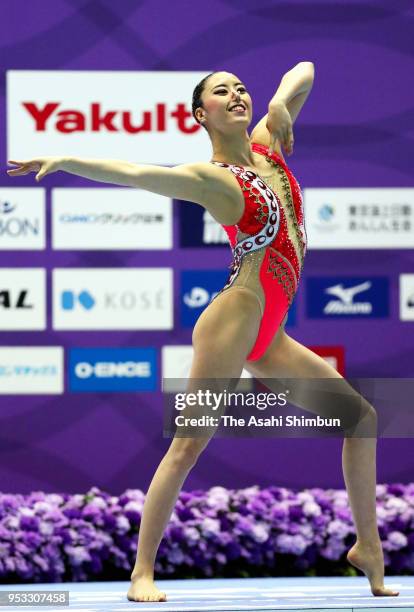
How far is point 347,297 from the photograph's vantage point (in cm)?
684

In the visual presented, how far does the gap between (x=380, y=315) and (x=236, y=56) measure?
1678 mm

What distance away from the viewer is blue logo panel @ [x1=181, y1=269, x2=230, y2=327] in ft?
22.2

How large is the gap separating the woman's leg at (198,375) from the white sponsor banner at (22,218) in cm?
248

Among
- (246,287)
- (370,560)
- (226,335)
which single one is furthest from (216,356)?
(370,560)

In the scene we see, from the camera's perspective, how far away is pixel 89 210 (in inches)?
265

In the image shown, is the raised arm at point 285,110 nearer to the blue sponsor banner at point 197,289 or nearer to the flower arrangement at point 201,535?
the blue sponsor banner at point 197,289

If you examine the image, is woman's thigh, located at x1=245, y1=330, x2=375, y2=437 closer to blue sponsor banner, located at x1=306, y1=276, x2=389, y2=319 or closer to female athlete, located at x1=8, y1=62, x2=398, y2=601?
female athlete, located at x1=8, y1=62, x2=398, y2=601

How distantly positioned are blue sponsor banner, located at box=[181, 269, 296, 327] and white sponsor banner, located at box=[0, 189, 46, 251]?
84 centimetres

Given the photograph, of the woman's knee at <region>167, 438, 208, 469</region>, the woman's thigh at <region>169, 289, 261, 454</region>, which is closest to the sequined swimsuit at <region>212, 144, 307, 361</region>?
the woman's thigh at <region>169, 289, 261, 454</region>

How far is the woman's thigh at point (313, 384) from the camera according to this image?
458 centimetres

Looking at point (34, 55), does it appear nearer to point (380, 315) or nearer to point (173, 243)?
point (173, 243)

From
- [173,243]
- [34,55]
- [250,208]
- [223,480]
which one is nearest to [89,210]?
[173,243]

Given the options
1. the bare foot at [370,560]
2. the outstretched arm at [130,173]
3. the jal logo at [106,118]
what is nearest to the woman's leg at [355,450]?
the bare foot at [370,560]

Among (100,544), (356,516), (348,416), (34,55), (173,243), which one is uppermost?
(34,55)
